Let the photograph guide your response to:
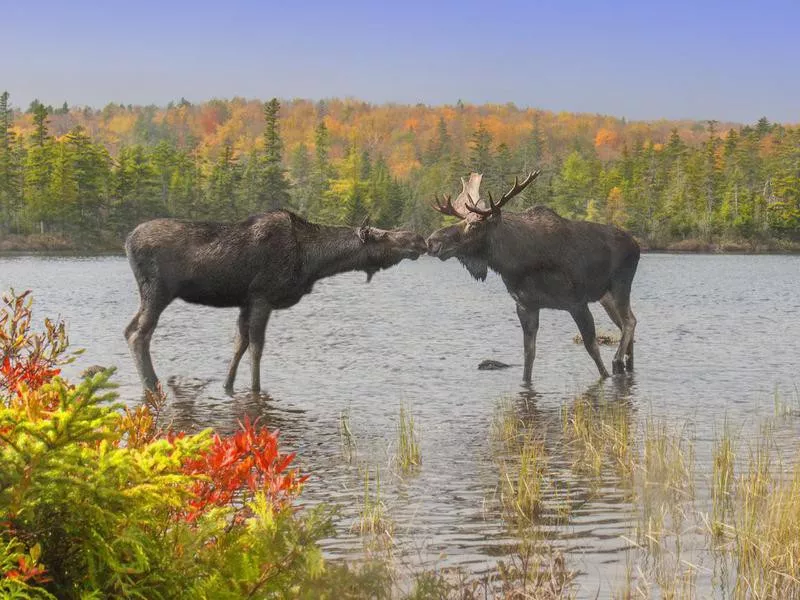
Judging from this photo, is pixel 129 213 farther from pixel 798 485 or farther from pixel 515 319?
pixel 798 485

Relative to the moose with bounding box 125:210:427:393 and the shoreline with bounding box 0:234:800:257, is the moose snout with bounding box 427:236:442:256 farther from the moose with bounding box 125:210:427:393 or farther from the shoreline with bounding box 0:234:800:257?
the shoreline with bounding box 0:234:800:257

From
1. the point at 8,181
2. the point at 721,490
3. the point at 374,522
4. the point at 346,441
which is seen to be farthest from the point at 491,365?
the point at 8,181

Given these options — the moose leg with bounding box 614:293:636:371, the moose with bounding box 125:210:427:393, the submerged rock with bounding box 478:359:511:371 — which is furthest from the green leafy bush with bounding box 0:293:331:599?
the submerged rock with bounding box 478:359:511:371

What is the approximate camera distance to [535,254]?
50.7 ft

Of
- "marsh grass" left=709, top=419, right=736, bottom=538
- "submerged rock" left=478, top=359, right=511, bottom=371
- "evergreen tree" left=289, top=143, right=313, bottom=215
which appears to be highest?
"marsh grass" left=709, top=419, right=736, bottom=538

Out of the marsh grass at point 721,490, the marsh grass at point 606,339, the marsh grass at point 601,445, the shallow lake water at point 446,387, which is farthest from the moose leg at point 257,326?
the marsh grass at point 606,339

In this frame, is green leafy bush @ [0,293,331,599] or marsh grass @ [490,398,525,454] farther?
marsh grass @ [490,398,525,454]

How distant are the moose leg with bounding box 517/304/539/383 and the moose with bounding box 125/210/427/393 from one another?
2230mm

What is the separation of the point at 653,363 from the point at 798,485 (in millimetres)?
11998

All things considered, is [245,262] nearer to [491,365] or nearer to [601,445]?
[491,365]

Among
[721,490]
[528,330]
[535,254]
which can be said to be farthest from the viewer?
[528,330]

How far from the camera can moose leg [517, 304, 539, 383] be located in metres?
15.6

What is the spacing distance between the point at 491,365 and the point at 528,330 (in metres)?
2.63

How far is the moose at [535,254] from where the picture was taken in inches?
600
